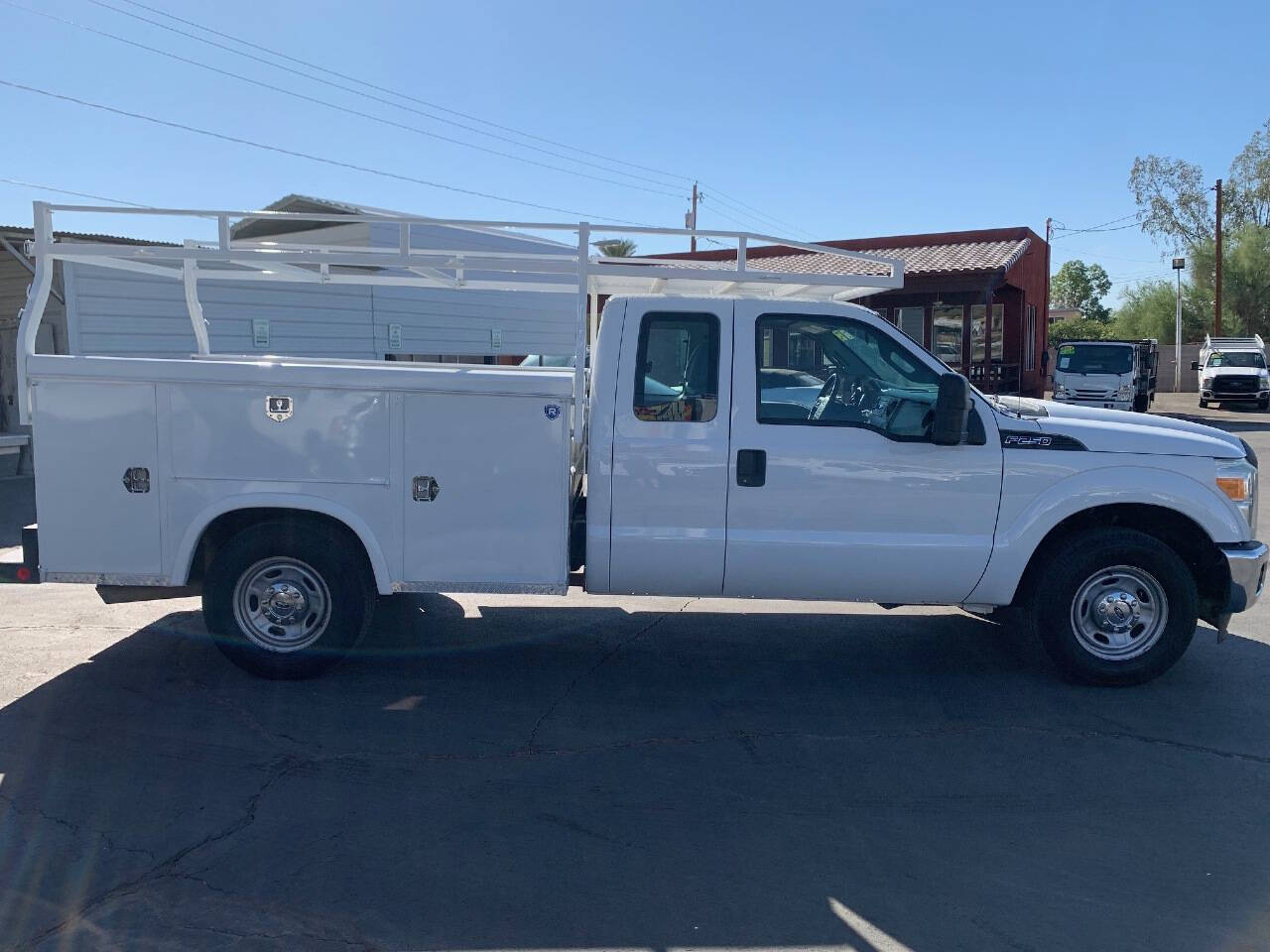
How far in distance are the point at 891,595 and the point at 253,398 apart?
358 centimetres

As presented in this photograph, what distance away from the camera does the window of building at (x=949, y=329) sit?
29.5 metres

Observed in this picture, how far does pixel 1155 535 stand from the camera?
6.27m

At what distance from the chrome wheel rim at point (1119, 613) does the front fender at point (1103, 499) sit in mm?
415

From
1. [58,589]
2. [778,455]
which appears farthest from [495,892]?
[58,589]

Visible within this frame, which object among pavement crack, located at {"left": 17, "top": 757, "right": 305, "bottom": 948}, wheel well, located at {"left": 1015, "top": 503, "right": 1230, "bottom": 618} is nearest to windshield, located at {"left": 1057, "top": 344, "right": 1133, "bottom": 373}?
wheel well, located at {"left": 1015, "top": 503, "right": 1230, "bottom": 618}

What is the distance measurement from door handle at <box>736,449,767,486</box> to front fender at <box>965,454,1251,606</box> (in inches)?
51.4

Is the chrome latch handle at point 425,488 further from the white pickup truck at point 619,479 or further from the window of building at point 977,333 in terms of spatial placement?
the window of building at point 977,333

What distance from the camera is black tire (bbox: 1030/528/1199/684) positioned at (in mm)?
6055

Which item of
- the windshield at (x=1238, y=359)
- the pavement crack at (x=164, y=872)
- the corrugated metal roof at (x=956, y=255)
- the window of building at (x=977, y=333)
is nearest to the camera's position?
the pavement crack at (x=164, y=872)

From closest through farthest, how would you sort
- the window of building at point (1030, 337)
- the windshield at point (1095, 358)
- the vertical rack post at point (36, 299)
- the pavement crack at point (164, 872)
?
the pavement crack at point (164, 872) < the vertical rack post at point (36, 299) < the windshield at point (1095, 358) < the window of building at point (1030, 337)

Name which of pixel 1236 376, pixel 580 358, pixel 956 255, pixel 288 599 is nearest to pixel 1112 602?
pixel 580 358

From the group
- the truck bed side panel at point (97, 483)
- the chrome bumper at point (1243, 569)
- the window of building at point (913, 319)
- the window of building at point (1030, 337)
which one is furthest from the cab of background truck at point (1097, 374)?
the truck bed side panel at point (97, 483)

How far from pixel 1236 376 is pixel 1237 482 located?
31868 millimetres

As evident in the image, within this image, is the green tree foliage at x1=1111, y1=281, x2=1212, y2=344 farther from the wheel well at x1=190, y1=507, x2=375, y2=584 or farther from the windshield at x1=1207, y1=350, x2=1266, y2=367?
the wheel well at x1=190, y1=507, x2=375, y2=584
